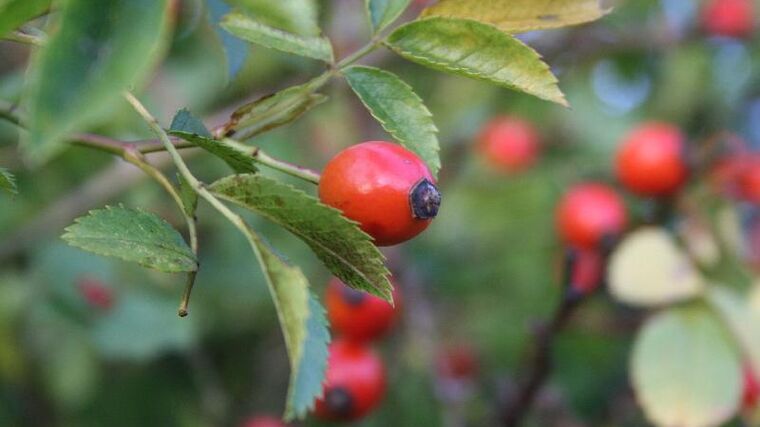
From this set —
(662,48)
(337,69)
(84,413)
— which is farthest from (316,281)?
(337,69)

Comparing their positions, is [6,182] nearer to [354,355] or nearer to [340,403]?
[340,403]

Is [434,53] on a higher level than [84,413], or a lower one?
higher

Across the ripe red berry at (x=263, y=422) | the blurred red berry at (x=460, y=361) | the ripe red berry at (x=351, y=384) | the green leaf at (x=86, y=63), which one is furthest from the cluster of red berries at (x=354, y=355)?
the green leaf at (x=86, y=63)

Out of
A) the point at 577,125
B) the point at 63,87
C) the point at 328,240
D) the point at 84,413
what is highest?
the point at 63,87

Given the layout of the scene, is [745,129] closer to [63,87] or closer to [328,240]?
[328,240]

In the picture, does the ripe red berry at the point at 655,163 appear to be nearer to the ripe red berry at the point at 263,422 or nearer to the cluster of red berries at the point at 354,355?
the cluster of red berries at the point at 354,355

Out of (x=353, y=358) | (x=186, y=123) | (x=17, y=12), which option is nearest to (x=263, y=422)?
(x=353, y=358)
